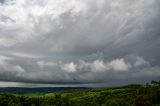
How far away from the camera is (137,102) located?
19912 cm

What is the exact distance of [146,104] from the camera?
7795 inches

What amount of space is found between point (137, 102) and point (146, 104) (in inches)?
216
